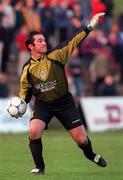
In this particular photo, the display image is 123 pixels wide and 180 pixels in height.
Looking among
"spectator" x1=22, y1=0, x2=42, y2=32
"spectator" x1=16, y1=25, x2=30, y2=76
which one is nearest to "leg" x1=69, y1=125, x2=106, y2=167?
"spectator" x1=16, y1=25, x2=30, y2=76

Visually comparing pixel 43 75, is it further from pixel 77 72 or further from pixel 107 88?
pixel 107 88

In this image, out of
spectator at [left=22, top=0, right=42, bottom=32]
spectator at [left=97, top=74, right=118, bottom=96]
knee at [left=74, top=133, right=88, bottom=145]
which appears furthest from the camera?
spectator at [left=97, top=74, right=118, bottom=96]

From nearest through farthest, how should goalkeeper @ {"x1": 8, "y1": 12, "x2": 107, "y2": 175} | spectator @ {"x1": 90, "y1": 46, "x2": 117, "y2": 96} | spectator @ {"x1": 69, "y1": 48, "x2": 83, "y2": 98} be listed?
goalkeeper @ {"x1": 8, "y1": 12, "x2": 107, "y2": 175} → spectator @ {"x1": 69, "y1": 48, "x2": 83, "y2": 98} → spectator @ {"x1": 90, "y1": 46, "x2": 117, "y2": 96}

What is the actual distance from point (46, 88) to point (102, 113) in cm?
1163

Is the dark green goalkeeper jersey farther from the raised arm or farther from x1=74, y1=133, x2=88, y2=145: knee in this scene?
x1=74, y1=133, x2=88, y2=145: knee

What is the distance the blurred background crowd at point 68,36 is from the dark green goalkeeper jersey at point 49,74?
36.2 feet

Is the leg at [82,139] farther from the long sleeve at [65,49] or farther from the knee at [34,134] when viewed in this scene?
the long sleeve at [65,49]

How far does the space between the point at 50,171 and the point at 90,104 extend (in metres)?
10.9

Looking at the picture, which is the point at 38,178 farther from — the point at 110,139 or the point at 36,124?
the point at 110,139

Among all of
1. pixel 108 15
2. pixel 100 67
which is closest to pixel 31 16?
pixel 100 67

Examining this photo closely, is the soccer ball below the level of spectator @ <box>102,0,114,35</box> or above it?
below

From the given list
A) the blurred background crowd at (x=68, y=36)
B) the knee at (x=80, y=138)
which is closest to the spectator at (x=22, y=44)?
the blurred background crowd at (x=68, y=36)

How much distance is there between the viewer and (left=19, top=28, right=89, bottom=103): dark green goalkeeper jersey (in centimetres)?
1263

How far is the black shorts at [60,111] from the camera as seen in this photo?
Result: 1273cm
